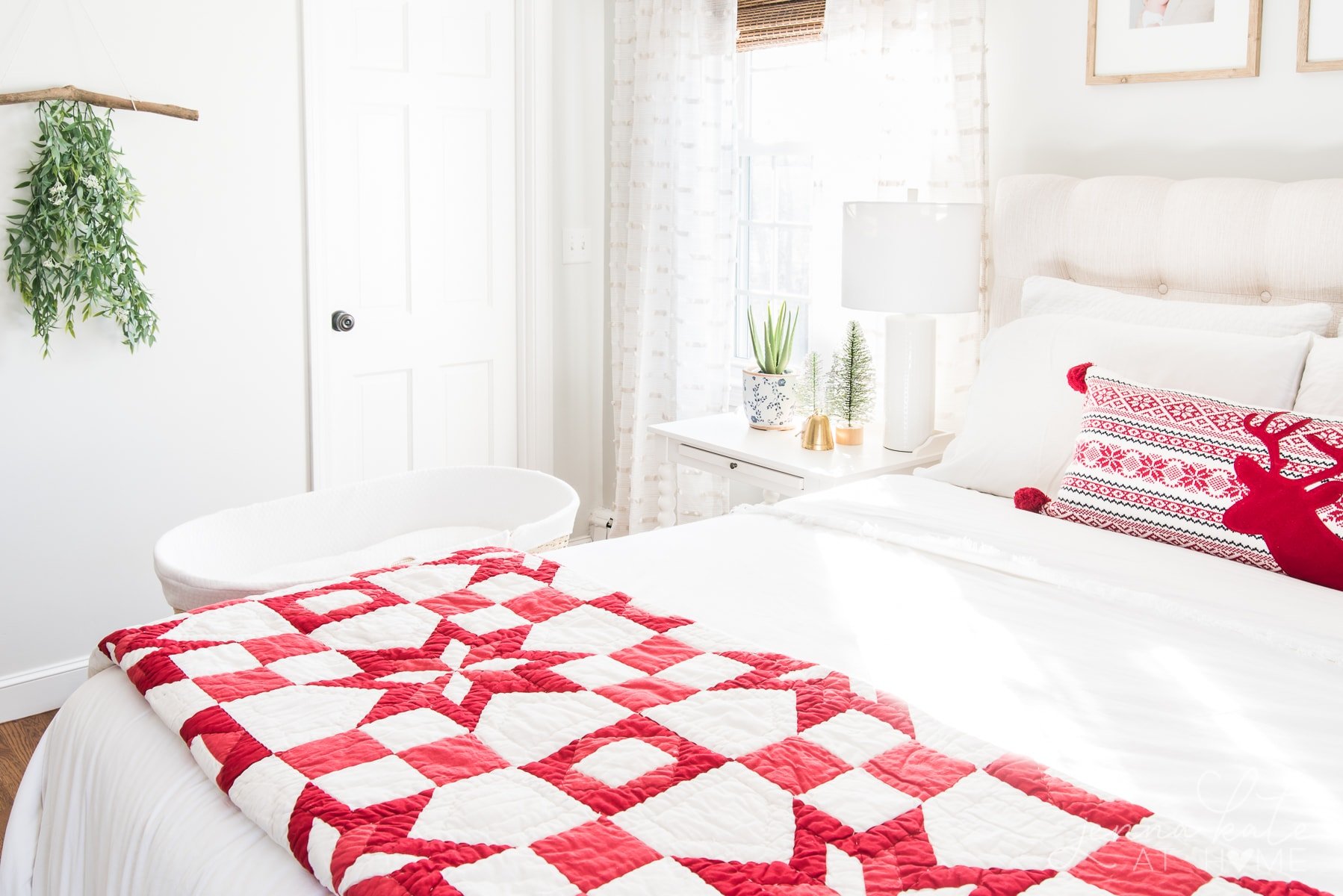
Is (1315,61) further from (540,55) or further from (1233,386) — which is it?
(540,55)

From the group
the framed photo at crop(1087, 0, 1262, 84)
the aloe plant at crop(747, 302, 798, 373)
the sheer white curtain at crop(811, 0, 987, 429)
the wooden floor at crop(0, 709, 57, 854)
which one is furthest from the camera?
the aloe plant at crop(747, 302, 798, 373)

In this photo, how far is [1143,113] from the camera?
257cm

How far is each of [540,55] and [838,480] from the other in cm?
186

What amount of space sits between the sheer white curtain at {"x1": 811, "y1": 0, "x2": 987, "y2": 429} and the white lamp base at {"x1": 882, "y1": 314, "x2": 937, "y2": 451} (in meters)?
0.14

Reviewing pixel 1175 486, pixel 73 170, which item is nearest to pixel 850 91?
pixel 1175 486

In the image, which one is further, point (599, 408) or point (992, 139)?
point (599, 408)

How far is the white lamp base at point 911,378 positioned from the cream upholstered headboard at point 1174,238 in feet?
0.57

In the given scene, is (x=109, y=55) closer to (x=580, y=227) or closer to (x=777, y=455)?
(x=580, y=227)

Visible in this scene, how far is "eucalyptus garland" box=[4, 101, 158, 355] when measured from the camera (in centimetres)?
266

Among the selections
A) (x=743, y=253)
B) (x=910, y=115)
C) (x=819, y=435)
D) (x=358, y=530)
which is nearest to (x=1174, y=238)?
(x=910, y=115)

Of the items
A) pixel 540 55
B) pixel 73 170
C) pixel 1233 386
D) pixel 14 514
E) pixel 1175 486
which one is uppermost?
pixel 540 55

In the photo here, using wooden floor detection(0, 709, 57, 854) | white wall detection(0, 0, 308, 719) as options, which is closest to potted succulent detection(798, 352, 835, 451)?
white wall detection(0, 0, 308, 719)

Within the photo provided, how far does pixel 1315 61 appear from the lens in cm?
226

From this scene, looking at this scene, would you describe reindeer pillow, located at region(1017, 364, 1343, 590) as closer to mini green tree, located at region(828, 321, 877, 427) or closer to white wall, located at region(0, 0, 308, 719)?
mini green tree, located at region(828, 321, 877, 427)
